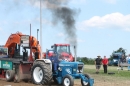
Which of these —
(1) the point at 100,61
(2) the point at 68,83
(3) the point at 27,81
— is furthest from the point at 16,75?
(1) the point at 100,61

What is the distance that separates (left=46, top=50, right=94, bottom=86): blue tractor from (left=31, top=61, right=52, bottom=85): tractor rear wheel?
455 millimetres

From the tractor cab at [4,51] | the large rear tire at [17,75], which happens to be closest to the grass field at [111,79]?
the large rear tire at [17,75]

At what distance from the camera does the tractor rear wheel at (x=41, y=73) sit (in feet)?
49.6

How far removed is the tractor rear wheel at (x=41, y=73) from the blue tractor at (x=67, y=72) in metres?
0.46

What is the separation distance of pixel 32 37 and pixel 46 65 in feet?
11.6

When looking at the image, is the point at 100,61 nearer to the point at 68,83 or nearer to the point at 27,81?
the point at 27,81

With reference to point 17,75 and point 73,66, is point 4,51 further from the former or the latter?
point 73,66

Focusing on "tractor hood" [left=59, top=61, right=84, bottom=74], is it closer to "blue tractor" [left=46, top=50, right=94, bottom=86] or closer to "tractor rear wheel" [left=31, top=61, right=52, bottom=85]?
"blue tractor" [left=46, top=50, right=94, bottom=86]

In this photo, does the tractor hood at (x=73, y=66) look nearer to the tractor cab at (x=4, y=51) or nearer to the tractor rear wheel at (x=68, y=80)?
the tractor rear wheel at (x=68, y=80)

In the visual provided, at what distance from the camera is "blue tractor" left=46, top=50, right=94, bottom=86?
14438 millimetres

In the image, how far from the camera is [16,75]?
17.1 m

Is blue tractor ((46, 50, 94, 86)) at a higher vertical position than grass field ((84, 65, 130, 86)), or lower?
higher

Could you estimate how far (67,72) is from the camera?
49.7 feet

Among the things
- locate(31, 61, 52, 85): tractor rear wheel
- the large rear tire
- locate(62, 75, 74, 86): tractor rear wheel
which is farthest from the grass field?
the large rear tire
